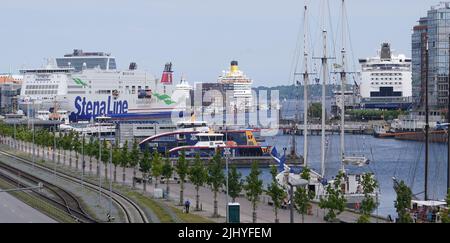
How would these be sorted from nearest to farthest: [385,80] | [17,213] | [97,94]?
[17,213] → [97,94] → [385,80]

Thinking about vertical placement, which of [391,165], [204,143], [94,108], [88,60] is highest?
[88,60]

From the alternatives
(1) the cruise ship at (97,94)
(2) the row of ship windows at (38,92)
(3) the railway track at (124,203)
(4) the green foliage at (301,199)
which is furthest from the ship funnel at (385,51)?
(4) the green foliage at (301,199)

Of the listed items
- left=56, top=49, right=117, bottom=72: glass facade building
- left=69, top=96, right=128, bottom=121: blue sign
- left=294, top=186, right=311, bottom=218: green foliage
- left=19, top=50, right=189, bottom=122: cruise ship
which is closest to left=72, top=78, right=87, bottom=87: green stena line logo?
left=19, top=50, right=189, bottom=122: cruise ship

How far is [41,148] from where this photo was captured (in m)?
49.4

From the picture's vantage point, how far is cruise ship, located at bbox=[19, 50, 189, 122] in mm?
73438

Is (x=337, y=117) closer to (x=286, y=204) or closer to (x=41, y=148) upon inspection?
(x=41, y=148)

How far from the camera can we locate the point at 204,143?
4781 cm

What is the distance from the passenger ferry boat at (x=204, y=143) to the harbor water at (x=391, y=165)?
2.61 m

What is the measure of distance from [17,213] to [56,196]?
17.8ft

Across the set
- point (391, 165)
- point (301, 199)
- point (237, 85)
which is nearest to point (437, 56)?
point (237, 85)

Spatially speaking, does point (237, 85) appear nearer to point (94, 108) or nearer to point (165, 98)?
point (165, 98)

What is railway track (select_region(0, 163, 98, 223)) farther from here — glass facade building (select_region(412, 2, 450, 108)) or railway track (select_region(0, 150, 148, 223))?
glass facade building (select_region(412, 2, 450, 108))
